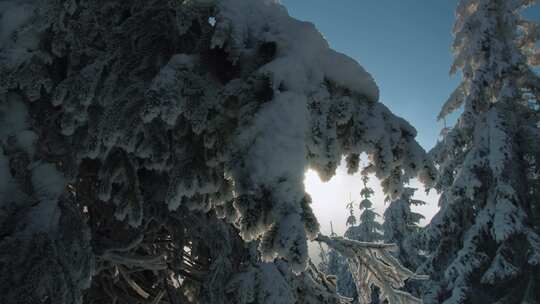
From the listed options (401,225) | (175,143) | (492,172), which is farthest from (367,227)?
(175,143)

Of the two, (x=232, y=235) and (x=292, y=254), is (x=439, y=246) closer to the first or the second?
(x=232, y=235)

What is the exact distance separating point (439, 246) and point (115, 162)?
36.9 ft

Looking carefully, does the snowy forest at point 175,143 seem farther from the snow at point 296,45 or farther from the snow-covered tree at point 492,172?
the snow-covered tree at point 492,172

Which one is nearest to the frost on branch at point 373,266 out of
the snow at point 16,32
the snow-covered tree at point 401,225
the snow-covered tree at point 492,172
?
the snow at point 16,32

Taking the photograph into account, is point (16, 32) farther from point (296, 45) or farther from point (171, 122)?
point (296, 45)

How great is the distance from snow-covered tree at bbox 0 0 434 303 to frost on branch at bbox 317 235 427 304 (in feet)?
4.73

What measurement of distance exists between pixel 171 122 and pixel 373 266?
2899 mm

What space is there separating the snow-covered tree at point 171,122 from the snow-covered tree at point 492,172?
942 cm

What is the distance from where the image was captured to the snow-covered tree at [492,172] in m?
10.0

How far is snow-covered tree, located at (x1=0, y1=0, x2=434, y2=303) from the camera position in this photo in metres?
1.68

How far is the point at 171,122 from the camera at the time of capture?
68.7 inches

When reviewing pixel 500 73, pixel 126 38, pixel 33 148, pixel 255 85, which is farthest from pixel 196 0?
pixel 500 73

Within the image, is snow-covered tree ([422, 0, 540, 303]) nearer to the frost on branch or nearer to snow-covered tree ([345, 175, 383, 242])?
the frost on branch

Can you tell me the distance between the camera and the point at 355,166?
7.22ft
